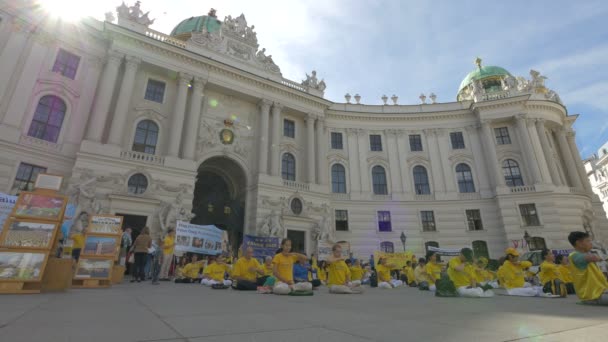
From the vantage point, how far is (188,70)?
23.7m

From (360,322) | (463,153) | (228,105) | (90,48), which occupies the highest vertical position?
(90,48)

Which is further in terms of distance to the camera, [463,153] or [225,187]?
[463,153]

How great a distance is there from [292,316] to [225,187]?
24142mm

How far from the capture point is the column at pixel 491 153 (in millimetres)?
28094

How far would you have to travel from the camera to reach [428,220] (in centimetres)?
2867

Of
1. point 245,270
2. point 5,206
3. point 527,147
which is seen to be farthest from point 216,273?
point 527,147

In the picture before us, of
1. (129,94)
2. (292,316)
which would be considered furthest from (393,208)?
(292,316)

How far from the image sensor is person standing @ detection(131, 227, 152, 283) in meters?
11.6

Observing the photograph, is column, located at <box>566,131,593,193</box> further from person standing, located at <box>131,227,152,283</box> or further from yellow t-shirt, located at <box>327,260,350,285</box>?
person standing, located at <box>131,227,152,283</box>

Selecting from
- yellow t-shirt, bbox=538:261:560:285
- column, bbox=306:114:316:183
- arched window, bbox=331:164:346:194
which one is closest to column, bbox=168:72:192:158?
column, bbox=306:114:316:183

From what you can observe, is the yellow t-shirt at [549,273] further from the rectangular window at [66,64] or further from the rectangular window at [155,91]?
the rectangular window at [66,64]

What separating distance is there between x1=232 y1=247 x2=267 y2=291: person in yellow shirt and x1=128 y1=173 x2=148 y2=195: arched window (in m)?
12.7

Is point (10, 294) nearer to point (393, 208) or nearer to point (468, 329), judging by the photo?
point (468, 329)

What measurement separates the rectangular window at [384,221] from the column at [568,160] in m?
18.6
